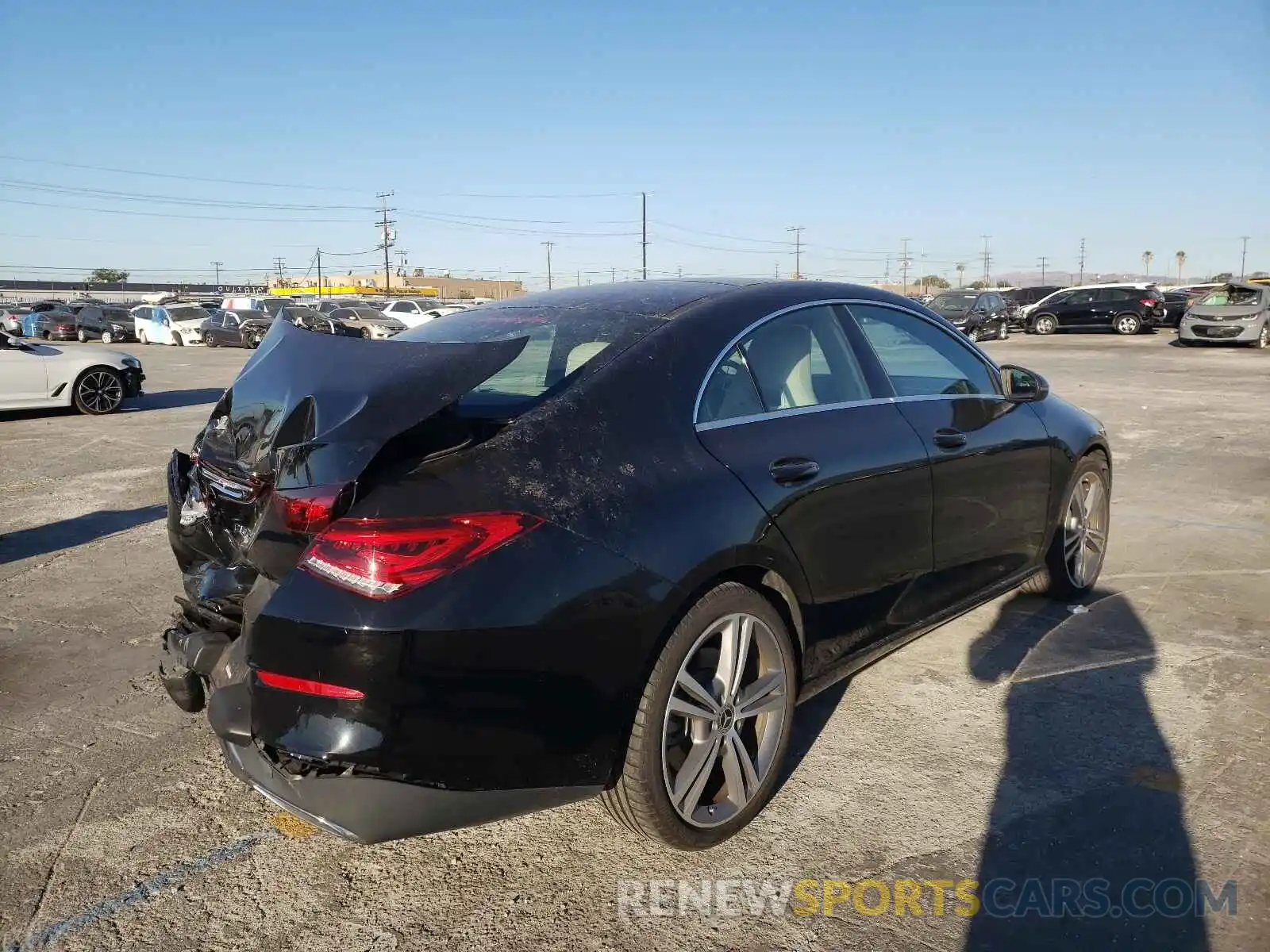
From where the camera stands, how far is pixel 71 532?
6.77 metres

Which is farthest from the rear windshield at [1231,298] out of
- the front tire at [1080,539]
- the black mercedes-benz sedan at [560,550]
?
the black mercedes-benz sedan at [560,550]

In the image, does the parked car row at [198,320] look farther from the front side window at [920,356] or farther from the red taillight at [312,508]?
the red taillight at [312,508]

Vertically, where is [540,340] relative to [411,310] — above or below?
below

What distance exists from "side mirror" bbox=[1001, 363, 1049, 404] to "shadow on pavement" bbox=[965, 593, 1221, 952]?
1.10 m

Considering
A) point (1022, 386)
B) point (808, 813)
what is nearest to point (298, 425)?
point (808, 813)

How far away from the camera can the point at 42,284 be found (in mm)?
121750

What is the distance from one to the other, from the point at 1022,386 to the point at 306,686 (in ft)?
10.9

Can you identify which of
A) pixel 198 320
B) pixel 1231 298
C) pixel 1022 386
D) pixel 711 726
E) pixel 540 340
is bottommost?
pixel 711 726

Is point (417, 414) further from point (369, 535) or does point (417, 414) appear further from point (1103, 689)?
point (1103, 689)

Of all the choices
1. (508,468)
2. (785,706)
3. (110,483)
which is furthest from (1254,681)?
(110,483)

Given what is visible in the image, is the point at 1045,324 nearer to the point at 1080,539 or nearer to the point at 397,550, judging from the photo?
the point at 1080,539

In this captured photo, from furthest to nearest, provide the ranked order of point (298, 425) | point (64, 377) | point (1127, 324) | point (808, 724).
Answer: point (1127, 324), point (64, 377), point (808, 724), point (298, 425)

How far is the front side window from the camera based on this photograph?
12.2 feet

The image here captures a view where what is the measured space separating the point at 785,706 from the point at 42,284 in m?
142
